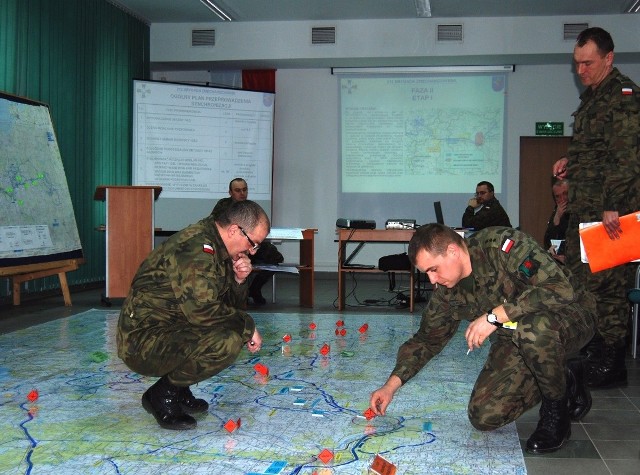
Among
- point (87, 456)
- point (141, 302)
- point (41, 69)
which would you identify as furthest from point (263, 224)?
point (41, 69)

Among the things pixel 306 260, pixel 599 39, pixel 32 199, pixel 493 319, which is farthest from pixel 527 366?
pixel 32 199

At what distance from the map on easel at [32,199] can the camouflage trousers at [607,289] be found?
15.3ft

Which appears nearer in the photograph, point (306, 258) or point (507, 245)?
point (507, 245)

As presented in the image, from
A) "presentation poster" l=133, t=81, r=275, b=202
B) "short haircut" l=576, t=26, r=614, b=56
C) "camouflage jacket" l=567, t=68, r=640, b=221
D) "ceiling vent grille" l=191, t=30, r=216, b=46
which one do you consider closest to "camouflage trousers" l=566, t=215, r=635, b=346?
"camouflage jacket" l=567, t=68, r=640, b=221

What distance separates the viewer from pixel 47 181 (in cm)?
712

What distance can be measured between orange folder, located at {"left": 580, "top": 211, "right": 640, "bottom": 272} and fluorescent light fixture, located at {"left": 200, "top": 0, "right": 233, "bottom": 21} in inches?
282

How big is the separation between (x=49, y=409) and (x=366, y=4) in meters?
7.57

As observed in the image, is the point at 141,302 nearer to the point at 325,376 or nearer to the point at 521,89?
the point at 325,376

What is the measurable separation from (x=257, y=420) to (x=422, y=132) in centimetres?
833

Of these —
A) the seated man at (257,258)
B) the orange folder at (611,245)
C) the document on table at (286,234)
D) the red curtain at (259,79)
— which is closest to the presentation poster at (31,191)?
the seated man at (257,258)

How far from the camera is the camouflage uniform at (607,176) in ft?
12.0

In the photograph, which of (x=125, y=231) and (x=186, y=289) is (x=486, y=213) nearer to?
(x=125, y=231)

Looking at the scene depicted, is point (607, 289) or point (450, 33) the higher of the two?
point (450, 33)

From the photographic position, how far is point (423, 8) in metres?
9.62
